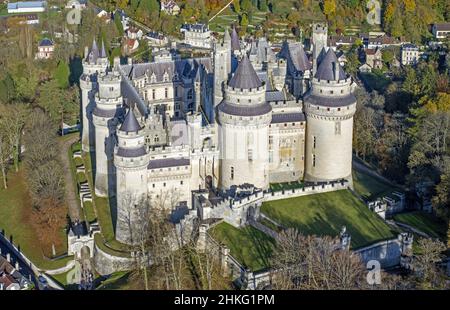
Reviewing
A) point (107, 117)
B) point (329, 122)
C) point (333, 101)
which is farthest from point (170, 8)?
point (333, 101)

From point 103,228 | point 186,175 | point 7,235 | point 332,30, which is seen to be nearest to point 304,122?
point 186,175

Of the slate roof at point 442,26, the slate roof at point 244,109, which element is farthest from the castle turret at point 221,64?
the slate roof at point 442,26

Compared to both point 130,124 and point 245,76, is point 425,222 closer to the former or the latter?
point 245,76

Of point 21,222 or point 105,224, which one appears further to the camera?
point 21,222

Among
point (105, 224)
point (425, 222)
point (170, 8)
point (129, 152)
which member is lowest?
point (105, 224)

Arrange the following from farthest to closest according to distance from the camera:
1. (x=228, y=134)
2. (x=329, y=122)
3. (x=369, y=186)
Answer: (x=369, y=186), (x=329, y=122), (x=228, y=134)
